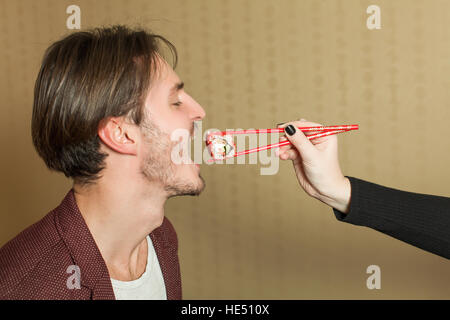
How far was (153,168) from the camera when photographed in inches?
50.7

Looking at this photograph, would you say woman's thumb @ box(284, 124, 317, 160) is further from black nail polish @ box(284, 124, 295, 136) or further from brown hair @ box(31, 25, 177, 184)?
brown hair @ box(31, 25, 177, 184)

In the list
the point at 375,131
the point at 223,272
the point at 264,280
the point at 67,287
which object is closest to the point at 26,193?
the point at 223,272

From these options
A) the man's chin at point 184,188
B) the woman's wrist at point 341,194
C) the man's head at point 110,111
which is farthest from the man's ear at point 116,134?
the woman's wrist at point 341,194

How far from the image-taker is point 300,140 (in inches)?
49.6

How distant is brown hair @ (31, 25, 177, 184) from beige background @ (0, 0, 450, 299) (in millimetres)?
814

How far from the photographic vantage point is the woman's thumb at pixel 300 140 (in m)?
1.26

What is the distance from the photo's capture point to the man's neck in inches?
49.7

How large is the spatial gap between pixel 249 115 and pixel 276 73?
0.21 m

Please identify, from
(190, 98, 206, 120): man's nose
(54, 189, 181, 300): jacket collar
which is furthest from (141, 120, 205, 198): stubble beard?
(54, 189, 181, 300): jacket collar

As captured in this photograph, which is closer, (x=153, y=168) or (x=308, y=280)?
(x=153, y=168)

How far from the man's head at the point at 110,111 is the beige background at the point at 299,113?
0.80 metres

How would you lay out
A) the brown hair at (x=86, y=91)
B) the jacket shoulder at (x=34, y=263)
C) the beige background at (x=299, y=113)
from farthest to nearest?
the beige background at (x=299, y=113) < the brown hair at (x=86, y=91) < the jacket shoulder at (x=34, y=263)

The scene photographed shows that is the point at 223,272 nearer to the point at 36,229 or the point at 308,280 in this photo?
the point at 308,280

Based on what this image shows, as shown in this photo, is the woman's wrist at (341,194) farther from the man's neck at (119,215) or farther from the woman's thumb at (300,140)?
the man's neck at (119,215)
